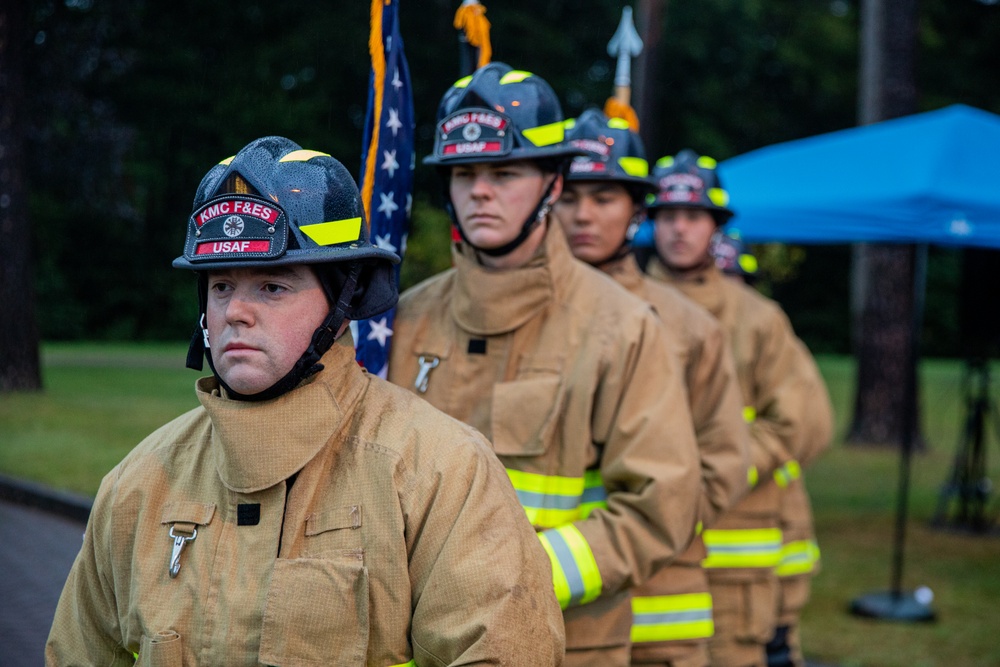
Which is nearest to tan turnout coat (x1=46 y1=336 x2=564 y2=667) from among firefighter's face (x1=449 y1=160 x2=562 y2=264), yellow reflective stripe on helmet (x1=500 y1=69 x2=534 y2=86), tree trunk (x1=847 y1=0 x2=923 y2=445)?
firefighter's face (x1=449 y1=160 x2=562 y2=264)

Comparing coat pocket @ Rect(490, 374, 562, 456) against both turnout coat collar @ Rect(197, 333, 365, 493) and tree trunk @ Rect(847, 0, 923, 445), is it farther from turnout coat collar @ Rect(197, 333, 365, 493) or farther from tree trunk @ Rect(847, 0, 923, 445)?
tree trunk @ Rect(847, 0, 923, 445)

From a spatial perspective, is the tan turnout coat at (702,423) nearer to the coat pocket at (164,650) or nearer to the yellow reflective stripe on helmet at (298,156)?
the yellow reflective stripe on helmet at (298,156)

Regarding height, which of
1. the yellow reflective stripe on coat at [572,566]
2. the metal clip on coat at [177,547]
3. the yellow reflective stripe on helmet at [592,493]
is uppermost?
the metal clip on coat at [177,547]

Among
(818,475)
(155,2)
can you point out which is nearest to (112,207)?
(155,2)

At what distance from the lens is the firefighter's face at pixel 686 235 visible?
6.58 metres

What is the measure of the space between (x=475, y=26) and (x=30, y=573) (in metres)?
4.88

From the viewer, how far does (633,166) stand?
5434mm

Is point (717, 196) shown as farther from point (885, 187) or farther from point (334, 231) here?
point (334, 231)

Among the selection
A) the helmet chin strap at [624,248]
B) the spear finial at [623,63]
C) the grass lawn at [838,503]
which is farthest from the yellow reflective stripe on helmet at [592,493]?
the grass lawn at [838,503]

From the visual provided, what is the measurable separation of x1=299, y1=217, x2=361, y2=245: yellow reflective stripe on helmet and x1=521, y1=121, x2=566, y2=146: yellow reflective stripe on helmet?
1.47m

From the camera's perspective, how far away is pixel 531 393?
381 cm

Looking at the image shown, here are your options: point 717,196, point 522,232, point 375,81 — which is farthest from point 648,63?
point 522,232

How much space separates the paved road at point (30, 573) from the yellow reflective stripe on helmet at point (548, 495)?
3.48 metres

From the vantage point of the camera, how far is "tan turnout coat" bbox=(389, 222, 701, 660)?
3.76 metres
